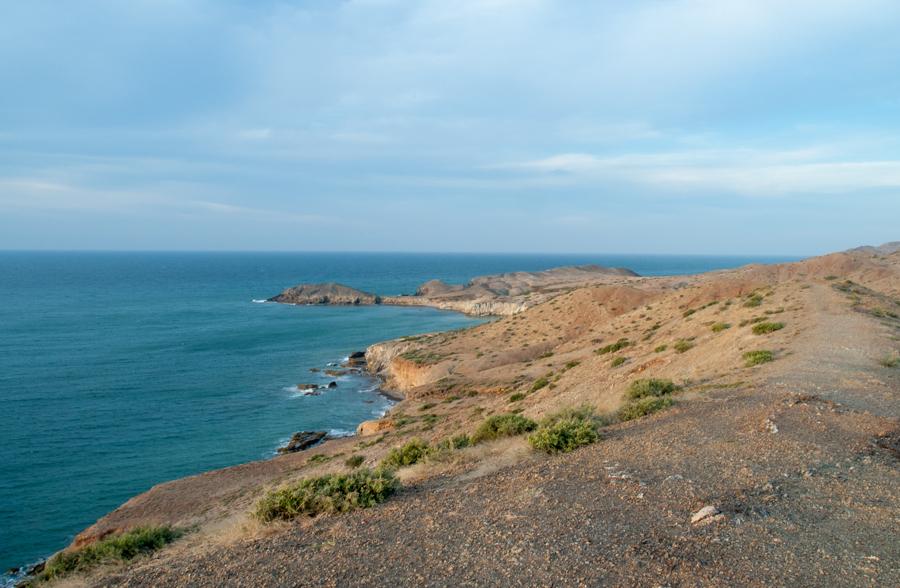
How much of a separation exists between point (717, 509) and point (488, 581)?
3.85m

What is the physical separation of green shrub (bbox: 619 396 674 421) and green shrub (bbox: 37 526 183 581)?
11.2 metres

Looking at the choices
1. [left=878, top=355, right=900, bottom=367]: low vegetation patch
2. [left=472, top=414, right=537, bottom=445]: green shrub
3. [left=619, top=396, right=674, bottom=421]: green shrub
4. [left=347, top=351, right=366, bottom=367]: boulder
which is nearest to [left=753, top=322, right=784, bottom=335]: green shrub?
[left=878, top=355, right=900, bottom=367]: low vegetation patch

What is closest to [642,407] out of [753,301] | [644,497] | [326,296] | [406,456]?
[644,497]

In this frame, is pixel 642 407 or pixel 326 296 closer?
pixel 642 407

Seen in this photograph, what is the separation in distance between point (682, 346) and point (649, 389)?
12390mm

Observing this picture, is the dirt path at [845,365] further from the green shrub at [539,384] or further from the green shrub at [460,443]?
the green shrub at [539,384]

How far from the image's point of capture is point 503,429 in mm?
15883

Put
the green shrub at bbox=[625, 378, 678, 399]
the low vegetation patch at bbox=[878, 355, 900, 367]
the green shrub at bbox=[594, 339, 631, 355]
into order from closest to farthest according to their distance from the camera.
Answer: the green shrub at bbox=[625, 378, 678, 399]
the low vegetation patch at bbox=[878, 355, 900, 367]
the green shrub at bbox=[594, 339, 631, 355]

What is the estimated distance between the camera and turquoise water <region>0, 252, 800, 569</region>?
1155 inches

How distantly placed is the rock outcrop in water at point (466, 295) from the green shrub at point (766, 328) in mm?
71162

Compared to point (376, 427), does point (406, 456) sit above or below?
above

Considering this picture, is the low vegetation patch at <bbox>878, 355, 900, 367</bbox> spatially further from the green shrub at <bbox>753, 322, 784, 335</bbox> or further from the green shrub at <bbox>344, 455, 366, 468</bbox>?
the green shrub at <bbox>344, 455, 366, 468</bbox>

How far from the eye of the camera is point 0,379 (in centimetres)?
5112

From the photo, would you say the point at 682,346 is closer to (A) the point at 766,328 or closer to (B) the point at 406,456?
(A) the point at 766,328
